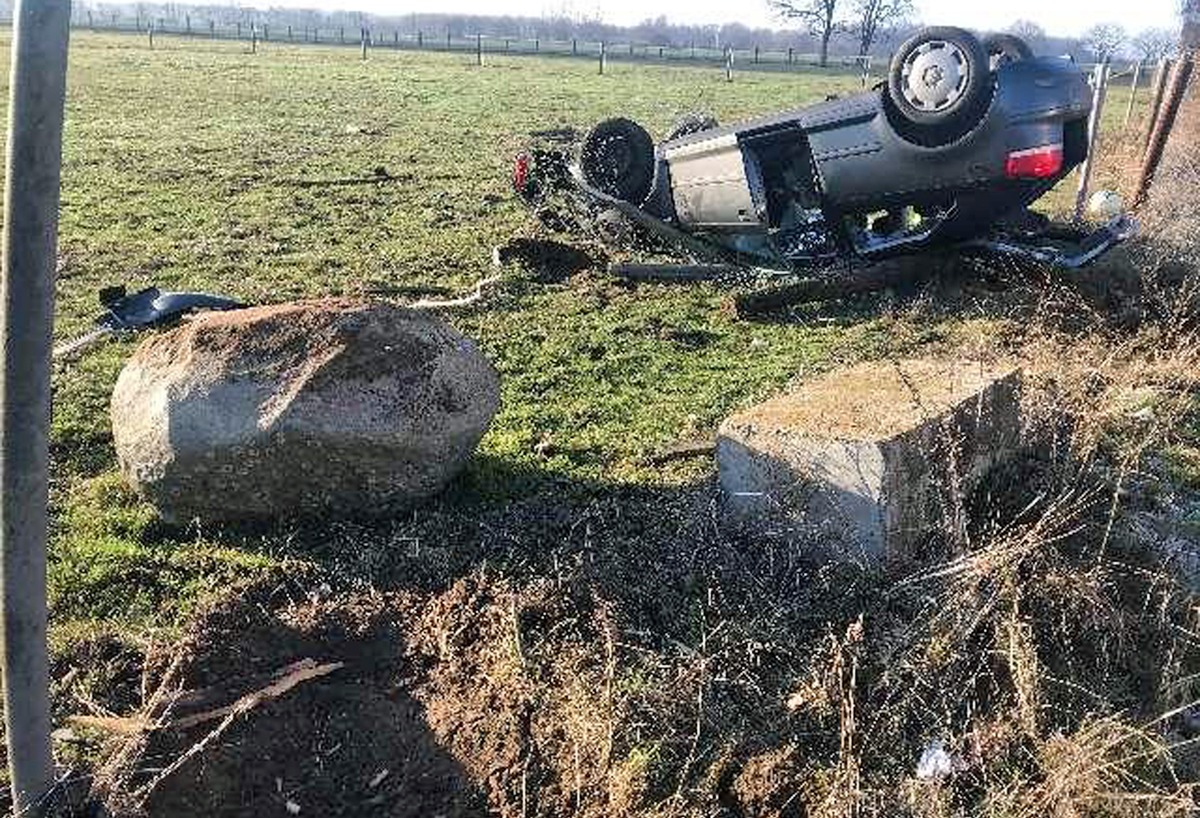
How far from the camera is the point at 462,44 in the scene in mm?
54719

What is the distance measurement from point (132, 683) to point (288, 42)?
48913 millimetres

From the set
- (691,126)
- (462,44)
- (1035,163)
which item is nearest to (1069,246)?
(1035,163)

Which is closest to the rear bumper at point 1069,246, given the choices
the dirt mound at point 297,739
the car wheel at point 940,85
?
the car wheel at point 940,85

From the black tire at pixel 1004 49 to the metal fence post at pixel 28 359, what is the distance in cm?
602

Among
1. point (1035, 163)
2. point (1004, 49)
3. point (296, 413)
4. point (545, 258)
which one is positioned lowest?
point (545, 258)

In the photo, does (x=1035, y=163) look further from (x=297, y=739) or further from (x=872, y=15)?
(x=872, y=15)

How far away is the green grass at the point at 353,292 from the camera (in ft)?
15.0

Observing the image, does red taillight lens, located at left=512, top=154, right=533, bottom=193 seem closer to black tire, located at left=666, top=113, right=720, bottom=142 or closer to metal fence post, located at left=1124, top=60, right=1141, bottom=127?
black tire, located at left=666, top=113, right=720, bottom=142

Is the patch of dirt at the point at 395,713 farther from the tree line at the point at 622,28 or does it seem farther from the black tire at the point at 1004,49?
the tree line at the point at 622,28

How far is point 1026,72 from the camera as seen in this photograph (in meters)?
6.77

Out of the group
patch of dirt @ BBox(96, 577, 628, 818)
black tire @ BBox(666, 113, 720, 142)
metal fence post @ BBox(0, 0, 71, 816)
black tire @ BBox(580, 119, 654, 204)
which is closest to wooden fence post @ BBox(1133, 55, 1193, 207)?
black tire @ BBox(666, 113, 720, 142)

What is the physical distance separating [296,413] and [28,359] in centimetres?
187

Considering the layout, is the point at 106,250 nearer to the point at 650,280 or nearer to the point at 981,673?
the point at 650,280

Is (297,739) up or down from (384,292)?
down
